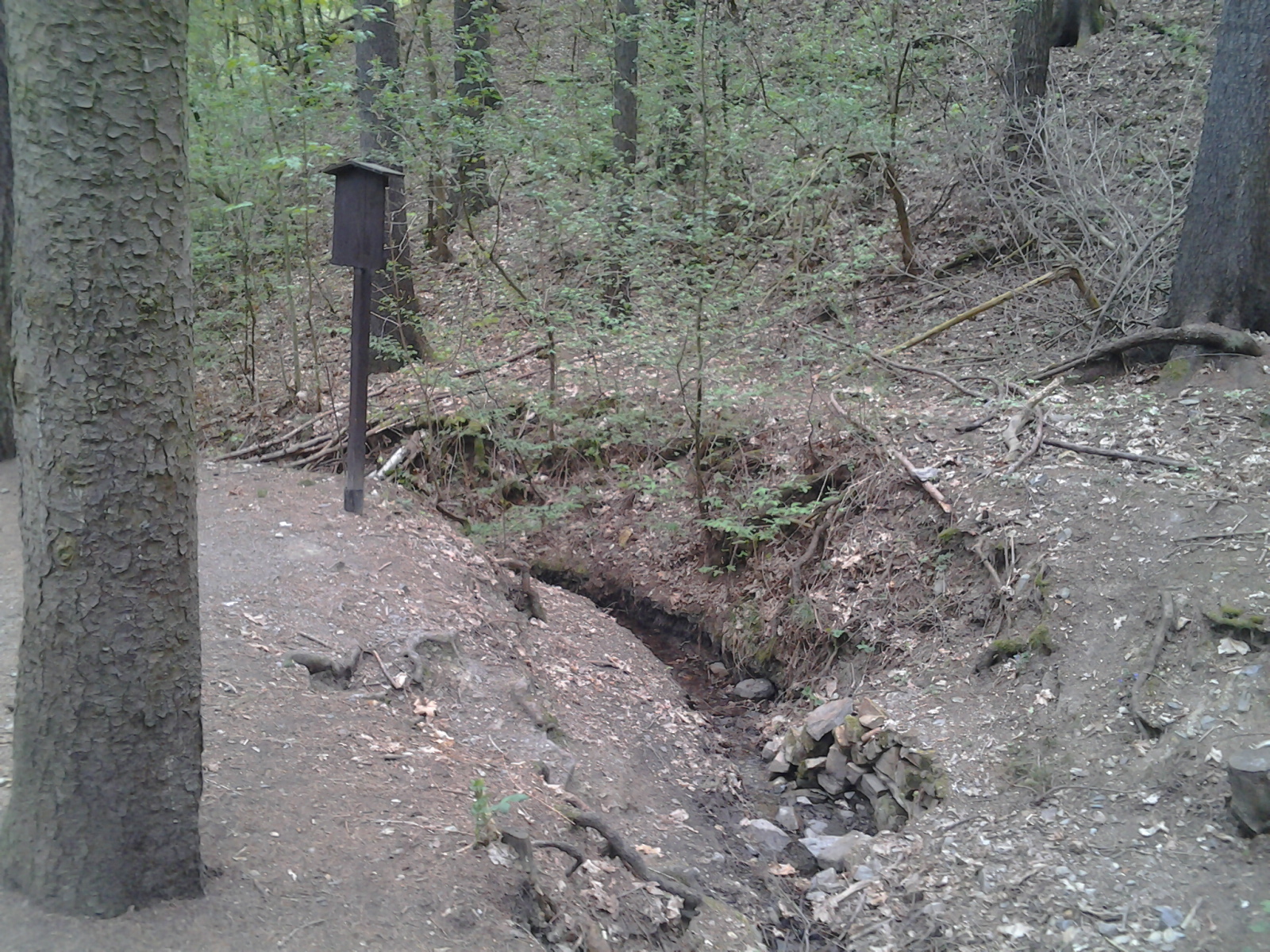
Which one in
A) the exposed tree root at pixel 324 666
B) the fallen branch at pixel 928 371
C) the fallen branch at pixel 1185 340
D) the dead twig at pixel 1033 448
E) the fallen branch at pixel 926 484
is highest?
the fallen branch at pixel 1185 340

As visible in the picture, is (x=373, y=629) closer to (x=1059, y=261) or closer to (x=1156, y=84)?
(x=1059, y=261)

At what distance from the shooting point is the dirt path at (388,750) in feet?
10.9

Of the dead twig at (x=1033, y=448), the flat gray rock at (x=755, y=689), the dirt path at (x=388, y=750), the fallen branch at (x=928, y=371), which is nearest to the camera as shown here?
the dirt path at (x=388, y=750)

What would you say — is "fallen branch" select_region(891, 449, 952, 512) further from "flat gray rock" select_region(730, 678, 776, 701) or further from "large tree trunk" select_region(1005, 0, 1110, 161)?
"large tree trunk" select_region(1005, 0, 1110, 161)

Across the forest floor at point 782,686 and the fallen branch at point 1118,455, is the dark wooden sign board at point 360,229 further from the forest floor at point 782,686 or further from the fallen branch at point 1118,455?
the fallen branch at point 1118,455

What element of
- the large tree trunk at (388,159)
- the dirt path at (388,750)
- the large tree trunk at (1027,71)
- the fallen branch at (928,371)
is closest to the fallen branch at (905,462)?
the fallen branch at (928,371)

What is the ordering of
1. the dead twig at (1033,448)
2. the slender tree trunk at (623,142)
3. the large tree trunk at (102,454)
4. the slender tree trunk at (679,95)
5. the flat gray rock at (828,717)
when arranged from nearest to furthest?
the large tree trunk at (102,454), the flat gray rock at (828,717), the dead twig at (1033,448), the slender tree trunk at (623,142), the slender tree trunk at (679,95)

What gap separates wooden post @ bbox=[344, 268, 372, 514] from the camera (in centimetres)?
762

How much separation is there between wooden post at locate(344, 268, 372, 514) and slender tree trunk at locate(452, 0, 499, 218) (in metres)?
2.35

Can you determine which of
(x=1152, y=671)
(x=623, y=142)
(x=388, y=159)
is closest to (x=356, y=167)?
(x=388, y=159)

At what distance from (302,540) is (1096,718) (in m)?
5.69

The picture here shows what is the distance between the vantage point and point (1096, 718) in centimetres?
539

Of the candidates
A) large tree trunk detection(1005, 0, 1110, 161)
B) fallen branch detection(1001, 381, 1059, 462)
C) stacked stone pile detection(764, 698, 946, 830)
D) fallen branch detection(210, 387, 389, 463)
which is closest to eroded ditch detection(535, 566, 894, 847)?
stacked stone pile detection(764, 698, 946, 830)

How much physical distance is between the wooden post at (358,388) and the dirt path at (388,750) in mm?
280
